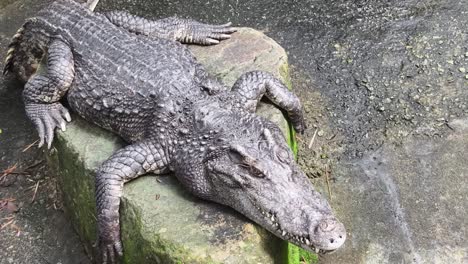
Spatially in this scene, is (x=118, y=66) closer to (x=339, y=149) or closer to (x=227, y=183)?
(x=227, y=183)

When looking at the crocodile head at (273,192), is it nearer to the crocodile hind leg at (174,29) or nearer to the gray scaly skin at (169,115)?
the gray scaly skin at (169,115)

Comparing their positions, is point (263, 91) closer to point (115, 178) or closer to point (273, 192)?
point (273, 192)

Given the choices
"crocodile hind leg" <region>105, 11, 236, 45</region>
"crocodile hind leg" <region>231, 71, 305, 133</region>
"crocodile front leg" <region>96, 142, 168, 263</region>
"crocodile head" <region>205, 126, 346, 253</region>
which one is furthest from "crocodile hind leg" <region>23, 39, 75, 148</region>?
"crocodile head" <region>205, 126, 346, 253</region>

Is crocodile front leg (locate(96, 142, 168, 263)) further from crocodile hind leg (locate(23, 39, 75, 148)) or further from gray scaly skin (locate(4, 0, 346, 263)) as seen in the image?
crocodile hind leg (locate(23, 39, 75, 148))

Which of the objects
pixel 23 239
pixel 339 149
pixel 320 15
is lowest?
pixel 23 239

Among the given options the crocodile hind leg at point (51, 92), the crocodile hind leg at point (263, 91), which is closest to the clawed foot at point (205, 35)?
the crocodile hind leg at point (263, 91)

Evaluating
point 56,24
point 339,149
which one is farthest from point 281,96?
point 56,24

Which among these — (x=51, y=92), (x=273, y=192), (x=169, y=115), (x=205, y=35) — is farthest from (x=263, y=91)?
(x=51, y=92)
